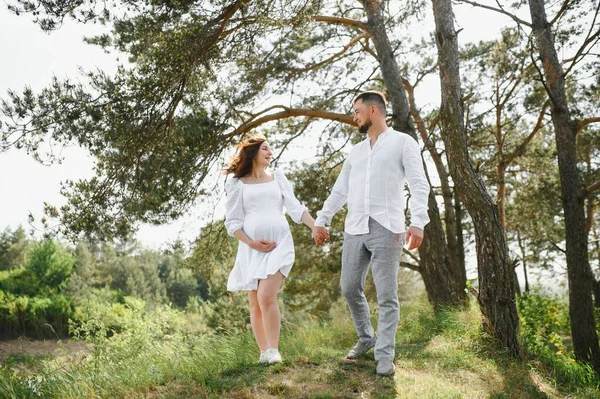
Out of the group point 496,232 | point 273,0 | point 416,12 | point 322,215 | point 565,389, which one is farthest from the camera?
point 416,12

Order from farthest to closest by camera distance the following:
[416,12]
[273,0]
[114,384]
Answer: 1. [416,12]
2. [273,0]
3. [114,384]

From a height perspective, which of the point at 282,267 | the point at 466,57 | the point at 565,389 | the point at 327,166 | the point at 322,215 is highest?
the point at 466,57

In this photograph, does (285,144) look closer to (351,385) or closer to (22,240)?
(351,385)

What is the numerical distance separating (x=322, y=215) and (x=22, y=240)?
48.5 meters

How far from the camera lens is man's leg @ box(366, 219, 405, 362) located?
4219mm

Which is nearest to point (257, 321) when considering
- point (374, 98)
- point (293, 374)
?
point (293, 374)

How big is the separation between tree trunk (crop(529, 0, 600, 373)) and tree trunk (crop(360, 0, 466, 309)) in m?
1.98

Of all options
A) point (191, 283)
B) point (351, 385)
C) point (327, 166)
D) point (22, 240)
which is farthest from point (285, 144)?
point (22, 240)

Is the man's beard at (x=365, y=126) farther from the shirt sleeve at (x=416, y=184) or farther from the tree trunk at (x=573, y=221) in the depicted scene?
the tree trunk at (x=573, y=221)

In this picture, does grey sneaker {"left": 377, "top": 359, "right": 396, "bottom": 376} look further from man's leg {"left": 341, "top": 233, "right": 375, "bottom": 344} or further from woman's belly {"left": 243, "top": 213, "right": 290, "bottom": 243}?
woman's belly {"left": 243, "top": 213, "right": 290, "bottom": 243}

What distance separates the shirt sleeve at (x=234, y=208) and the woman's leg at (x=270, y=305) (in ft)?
1.80

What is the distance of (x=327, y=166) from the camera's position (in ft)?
41.5

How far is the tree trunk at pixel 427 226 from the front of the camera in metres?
8.76

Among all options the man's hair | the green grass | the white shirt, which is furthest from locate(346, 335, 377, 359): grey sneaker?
the man's hair
